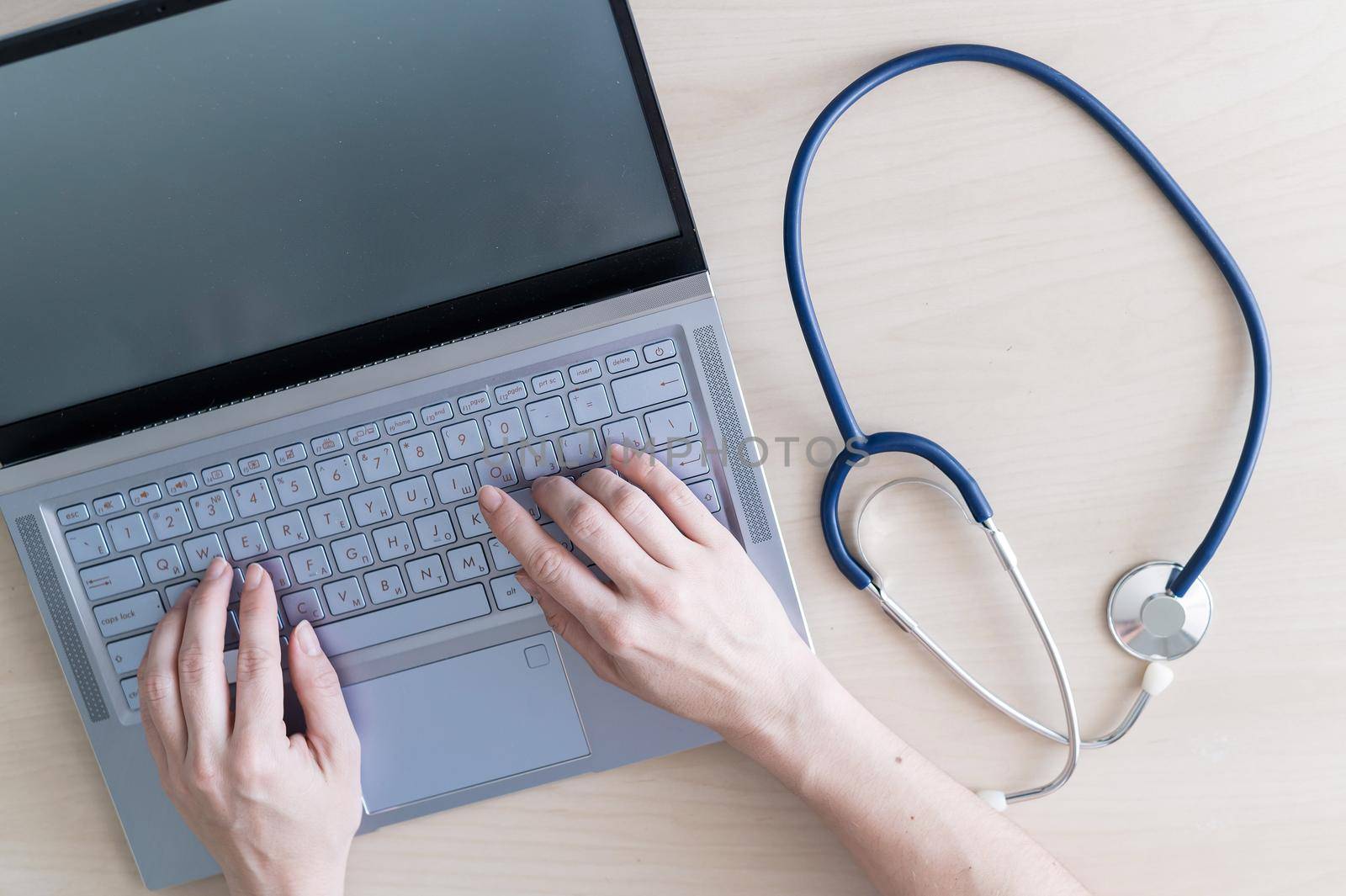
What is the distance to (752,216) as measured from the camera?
2.60 feet

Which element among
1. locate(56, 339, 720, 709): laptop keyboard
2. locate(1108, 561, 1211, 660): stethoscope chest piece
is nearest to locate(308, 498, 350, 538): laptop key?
locate(56, 339, 720, 709): laptop keyboard

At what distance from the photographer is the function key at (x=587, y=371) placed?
2.43 ft

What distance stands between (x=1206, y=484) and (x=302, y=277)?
837 millimetres

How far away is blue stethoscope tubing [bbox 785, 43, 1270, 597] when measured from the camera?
745 mm

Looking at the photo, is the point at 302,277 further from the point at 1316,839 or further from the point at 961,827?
the point at 1316,839

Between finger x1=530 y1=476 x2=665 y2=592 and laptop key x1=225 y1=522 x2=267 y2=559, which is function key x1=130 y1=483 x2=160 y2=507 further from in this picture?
finger x1=530 y1=476 x2=665 y2=592

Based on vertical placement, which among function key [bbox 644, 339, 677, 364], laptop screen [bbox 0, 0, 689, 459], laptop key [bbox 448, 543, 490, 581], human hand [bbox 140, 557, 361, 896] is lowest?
human hand [bbox 140, 557, 361, 896]

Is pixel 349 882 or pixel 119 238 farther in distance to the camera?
pixel 349 882

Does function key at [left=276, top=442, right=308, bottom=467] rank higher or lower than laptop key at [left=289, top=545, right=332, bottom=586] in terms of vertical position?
higher

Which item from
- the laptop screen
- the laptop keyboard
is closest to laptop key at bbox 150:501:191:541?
the laptop keyboard

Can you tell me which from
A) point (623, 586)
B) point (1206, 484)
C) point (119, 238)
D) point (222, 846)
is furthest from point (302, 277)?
point (1206, 484)

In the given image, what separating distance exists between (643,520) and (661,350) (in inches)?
5.8

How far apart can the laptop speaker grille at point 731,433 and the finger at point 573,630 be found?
0.16 m

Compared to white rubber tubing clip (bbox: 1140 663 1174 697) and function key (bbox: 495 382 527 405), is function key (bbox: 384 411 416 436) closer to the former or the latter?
function key (bbox: 495 382 527 405)
